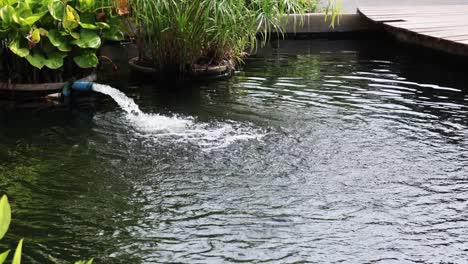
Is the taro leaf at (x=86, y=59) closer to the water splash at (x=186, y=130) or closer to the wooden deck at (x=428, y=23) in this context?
the water splash at (x=186, y=130)

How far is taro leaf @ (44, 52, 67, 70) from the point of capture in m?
7.29

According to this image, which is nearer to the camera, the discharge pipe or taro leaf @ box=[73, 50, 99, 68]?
the discharge pipe

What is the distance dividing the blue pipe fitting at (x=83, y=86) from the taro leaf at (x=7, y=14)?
967 millimetres

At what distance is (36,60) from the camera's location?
723 cm

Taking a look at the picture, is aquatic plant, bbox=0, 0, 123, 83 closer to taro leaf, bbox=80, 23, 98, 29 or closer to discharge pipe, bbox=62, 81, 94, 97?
taro leaf, bbox=80, 23, 98, 29

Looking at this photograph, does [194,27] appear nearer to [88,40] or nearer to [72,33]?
[88,40]

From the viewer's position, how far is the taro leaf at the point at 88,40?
7.42 meters

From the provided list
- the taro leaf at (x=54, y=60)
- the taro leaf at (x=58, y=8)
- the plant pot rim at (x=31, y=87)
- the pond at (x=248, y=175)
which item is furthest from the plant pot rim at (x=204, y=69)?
the taro leaf at (x=58, y=8)

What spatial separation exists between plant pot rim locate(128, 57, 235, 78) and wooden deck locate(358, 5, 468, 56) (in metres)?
2.89

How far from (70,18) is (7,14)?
64cm

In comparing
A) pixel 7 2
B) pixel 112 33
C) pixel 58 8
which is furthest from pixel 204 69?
pixel 7 2

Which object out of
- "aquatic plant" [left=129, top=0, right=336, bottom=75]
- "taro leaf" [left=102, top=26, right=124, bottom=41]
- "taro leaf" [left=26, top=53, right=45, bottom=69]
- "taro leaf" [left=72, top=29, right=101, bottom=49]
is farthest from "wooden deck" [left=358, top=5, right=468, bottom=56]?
"taro leaf" [left=26, top=53, right=45, bottom=69]

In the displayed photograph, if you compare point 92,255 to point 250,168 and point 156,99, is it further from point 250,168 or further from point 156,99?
point 156,99

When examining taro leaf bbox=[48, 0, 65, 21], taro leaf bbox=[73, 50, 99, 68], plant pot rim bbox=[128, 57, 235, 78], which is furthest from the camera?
plant pot rim bbox=[128, 57, 235, 78]
